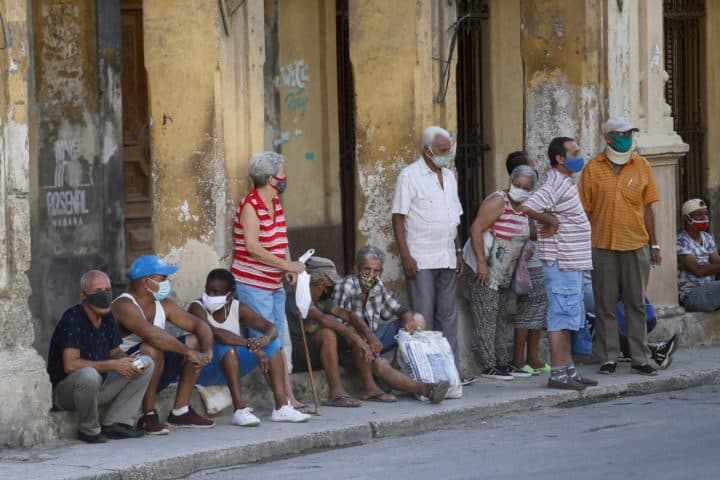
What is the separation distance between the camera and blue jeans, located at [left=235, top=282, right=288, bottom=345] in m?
11.0

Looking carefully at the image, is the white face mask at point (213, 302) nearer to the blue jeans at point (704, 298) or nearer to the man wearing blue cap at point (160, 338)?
the man wearing blue cap at point (160, 338)

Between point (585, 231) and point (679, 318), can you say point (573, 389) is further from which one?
point (679, 318)

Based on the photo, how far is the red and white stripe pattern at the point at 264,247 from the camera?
433 inches

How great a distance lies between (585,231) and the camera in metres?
12.0

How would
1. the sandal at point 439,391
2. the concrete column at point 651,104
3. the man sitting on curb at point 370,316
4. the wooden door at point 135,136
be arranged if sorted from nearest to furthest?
1. the sandal at point 439,391
2. the man sitting on curb at point 370,316
3. the wooden door at point 135,136
4. the concrete column at point 651,104

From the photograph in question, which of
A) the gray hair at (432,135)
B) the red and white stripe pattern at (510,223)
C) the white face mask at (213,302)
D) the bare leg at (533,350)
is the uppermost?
the gray hair at (432,135)

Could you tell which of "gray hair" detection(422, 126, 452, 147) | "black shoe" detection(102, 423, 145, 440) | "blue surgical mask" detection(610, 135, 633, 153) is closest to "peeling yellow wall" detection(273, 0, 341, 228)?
"gray hair" detection(422, 126, 452, 147)

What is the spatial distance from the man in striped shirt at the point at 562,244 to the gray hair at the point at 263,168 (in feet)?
6.13

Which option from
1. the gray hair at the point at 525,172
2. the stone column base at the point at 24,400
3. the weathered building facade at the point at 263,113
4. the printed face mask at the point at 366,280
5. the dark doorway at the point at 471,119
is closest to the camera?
the stone column base at the point at 24,400

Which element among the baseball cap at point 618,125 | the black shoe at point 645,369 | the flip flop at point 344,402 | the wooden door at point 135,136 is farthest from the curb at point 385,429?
the wooden door at point 135,136

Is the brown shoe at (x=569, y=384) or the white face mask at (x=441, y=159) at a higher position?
the white face mask at (x=441, y=159)

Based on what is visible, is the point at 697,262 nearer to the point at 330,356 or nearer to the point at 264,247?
the point at 330,356

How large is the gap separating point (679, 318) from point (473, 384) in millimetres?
2652

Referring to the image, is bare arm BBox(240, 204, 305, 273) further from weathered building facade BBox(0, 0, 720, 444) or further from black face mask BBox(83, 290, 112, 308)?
black face mask BBox(83, 290, 112, 308)
